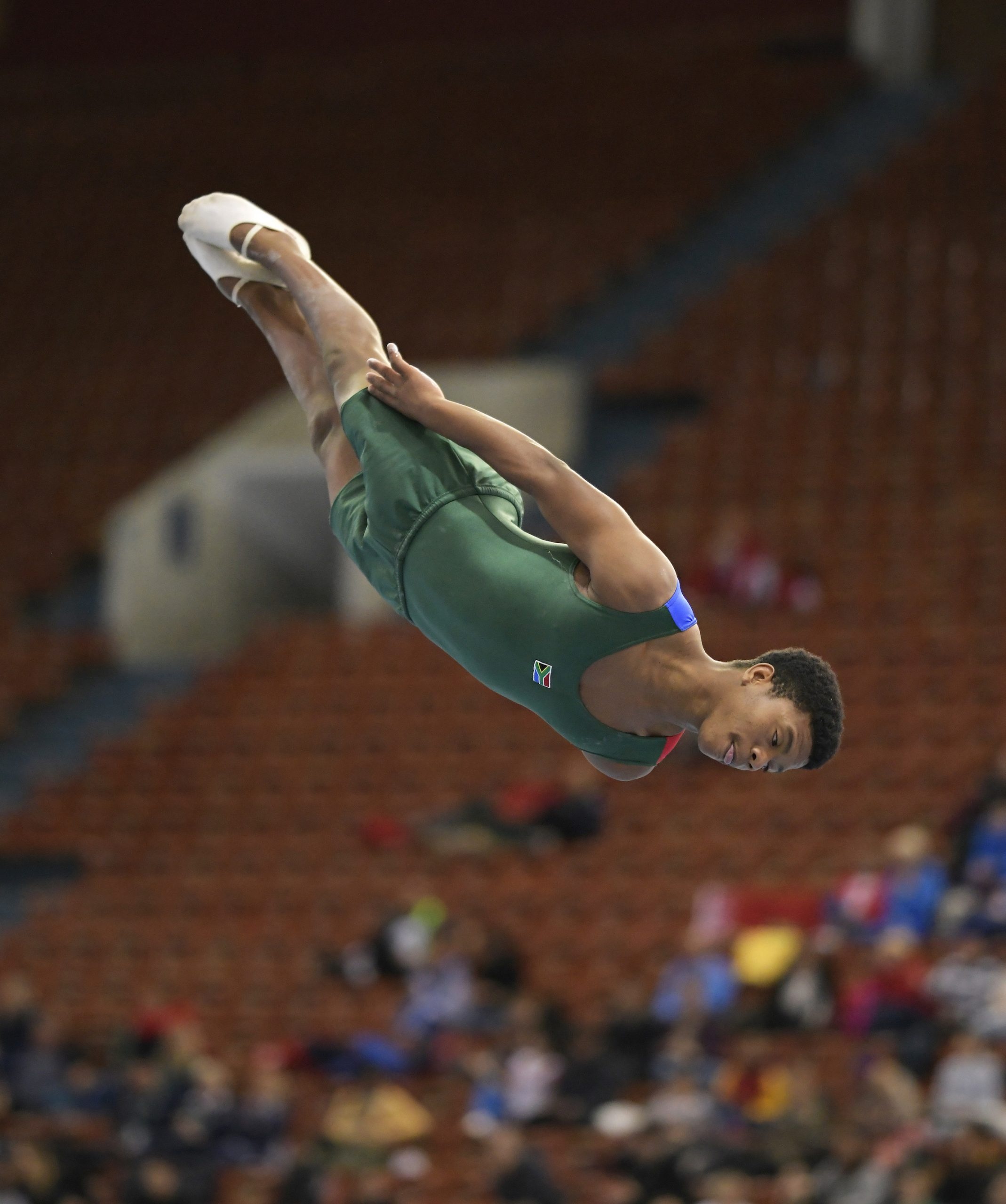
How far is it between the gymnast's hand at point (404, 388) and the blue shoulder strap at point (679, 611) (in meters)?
0.85

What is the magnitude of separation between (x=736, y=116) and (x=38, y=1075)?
47.9 feet

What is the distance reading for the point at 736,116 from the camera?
72.1 ft

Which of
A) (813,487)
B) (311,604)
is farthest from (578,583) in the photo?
(311,604)

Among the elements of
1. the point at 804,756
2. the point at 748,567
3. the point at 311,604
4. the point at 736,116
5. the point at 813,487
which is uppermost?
the point at 736,116

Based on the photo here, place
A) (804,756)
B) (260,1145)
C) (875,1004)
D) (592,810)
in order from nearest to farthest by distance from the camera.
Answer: (804,756)
(875,1004)
(260,1145)
(592,810)

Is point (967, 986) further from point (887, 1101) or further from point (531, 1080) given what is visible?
point (531, 1080)

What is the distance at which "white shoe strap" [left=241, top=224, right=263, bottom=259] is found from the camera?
5648 millimetres

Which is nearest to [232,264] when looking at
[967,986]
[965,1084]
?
[965,1084]

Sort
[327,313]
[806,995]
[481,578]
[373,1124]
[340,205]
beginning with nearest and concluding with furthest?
1. [481,578]
2. [327,313]
3. [806,995]
4. [373,1124]
5. [340,205]

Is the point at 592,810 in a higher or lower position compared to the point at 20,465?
lower

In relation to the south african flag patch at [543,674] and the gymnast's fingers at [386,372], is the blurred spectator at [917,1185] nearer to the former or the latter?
the south african flag patch at [543,674]

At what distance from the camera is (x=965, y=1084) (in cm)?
932

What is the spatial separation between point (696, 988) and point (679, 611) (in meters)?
6.56

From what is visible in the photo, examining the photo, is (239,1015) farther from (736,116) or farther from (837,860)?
(736,116)
